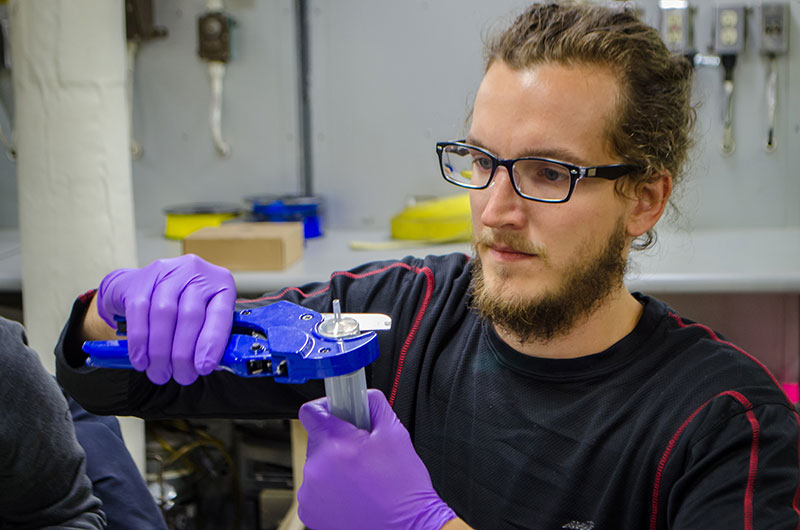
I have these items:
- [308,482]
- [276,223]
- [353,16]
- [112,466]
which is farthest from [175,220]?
[308,482]

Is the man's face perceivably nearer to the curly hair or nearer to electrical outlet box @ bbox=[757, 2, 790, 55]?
the curly hair

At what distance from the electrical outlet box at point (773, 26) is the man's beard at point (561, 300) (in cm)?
158

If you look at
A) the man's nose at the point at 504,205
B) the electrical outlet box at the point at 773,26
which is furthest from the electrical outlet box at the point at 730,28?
the man's nose at the point at 504,205

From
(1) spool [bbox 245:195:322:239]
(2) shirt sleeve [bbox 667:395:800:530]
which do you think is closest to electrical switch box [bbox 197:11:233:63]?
(1) spool [bbox 245:195:322:239]

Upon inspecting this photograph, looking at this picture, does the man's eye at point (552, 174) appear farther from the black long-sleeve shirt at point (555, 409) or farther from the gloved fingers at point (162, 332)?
the gloved fingers at point (162, 332)

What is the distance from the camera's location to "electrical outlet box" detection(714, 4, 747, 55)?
7.73 feet

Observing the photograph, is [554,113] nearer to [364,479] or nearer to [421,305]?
[421,305]

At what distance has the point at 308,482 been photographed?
36.3 inches

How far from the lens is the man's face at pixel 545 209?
100 centimetres

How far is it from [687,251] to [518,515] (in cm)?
135

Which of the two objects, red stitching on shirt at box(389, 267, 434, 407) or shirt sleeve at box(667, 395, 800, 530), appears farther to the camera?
red stitching on shirt at box(389, 267, 434, 407)

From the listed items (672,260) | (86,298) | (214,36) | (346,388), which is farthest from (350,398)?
(214,36)

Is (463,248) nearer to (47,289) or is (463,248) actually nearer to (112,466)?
(47,289)

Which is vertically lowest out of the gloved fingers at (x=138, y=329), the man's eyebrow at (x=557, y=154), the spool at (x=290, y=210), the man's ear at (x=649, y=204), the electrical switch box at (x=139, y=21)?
the gloved fingers at (x=138, y=329)
